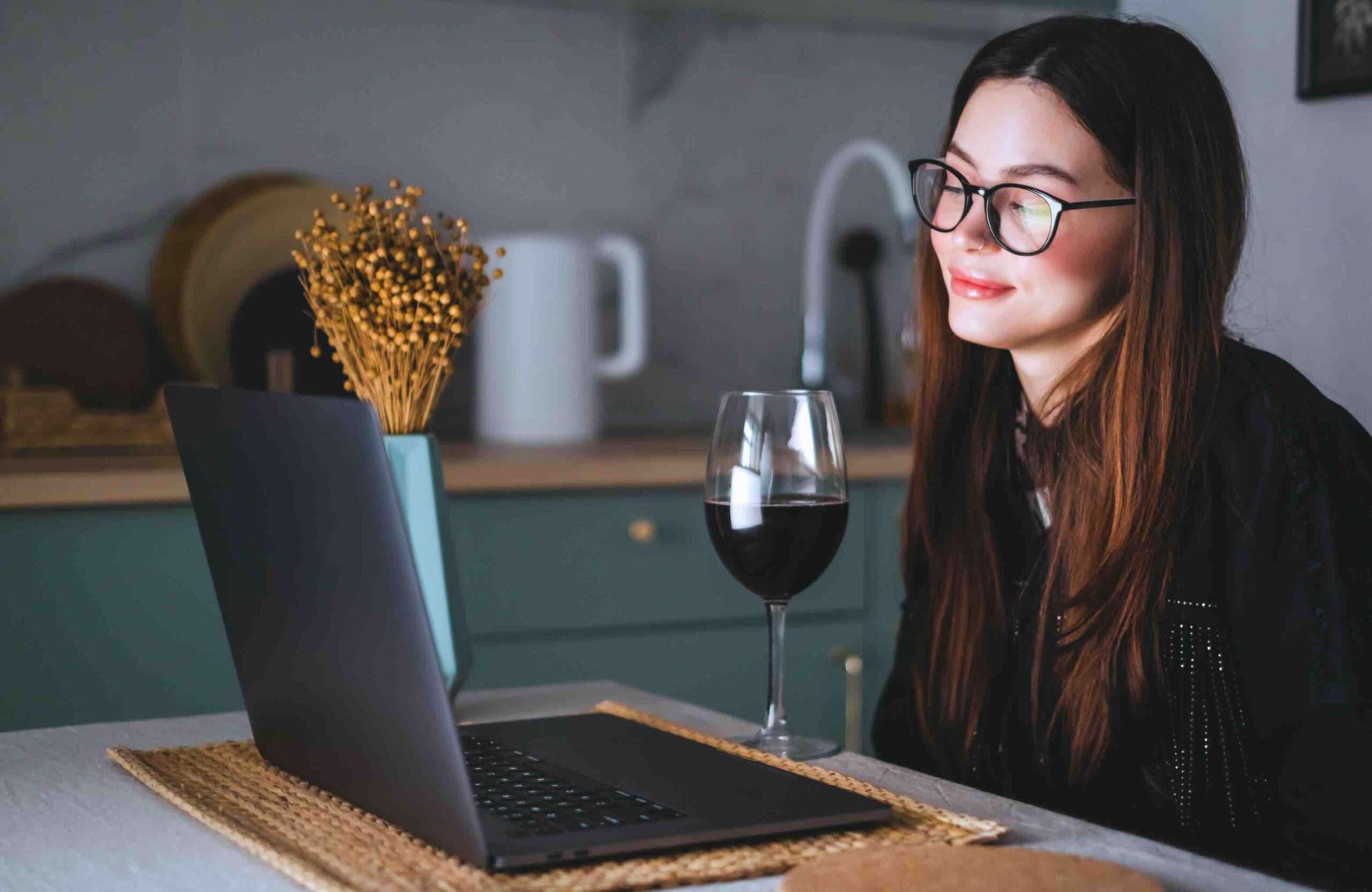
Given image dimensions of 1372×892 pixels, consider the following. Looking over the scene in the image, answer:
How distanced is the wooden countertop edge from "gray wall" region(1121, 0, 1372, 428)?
0.75 metres

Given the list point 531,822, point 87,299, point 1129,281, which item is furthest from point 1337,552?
point 87,299

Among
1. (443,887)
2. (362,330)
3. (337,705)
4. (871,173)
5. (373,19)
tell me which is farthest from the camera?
(871,173)

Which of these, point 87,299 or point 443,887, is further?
point 87,299

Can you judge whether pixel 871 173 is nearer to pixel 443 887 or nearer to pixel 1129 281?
pixel 1129 281

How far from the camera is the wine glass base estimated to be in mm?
864

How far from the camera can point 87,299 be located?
2.22 meters

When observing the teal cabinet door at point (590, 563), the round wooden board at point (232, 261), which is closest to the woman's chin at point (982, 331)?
the teal cabinet door at point (590, 563)

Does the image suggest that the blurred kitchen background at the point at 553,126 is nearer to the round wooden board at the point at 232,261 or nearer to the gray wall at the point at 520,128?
the gray wall at the point at 520,128

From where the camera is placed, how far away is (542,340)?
2.28 meters

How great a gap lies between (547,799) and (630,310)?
1.75 metres

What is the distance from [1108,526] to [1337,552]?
0.52 feet

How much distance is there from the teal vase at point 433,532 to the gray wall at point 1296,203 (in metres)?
0.86

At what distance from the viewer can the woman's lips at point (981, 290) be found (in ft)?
3.65

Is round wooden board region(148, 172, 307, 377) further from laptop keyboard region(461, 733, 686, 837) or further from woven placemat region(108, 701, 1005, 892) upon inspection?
laptop keyboard region(461, 733, 686, 837)
